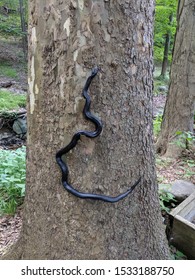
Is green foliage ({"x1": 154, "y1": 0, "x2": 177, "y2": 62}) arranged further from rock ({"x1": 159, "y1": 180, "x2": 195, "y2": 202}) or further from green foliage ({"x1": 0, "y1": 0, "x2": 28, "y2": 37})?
rock ({"x1": 159, "y1": 180, "x2": 195, "y2": 202})

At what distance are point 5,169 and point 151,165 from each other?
1.97m

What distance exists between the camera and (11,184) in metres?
2.79

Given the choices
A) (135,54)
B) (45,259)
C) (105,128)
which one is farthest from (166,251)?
(135,54)

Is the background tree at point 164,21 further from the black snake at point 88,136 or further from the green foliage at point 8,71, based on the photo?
the black snake at point 88,136

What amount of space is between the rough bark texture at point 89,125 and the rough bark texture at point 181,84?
8.22 feet

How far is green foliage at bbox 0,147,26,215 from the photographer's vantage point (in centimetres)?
257

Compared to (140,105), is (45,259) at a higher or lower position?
lower

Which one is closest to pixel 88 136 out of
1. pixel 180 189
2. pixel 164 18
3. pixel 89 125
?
pixel 89 125

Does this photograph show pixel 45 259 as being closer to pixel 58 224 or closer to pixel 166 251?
pixel 58 224

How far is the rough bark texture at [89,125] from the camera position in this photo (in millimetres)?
1194

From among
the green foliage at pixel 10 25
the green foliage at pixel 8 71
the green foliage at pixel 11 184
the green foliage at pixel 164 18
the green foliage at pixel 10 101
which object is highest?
the green foliage at pixel 164 18

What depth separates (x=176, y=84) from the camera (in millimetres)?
3850

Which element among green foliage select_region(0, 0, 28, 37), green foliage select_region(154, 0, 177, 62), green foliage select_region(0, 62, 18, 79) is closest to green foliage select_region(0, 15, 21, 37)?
green foliage select_region(0, 0, 28, 37)

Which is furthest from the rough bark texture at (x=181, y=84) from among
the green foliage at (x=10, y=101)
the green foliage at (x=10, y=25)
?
the green foliage at (x=10, y=25)
